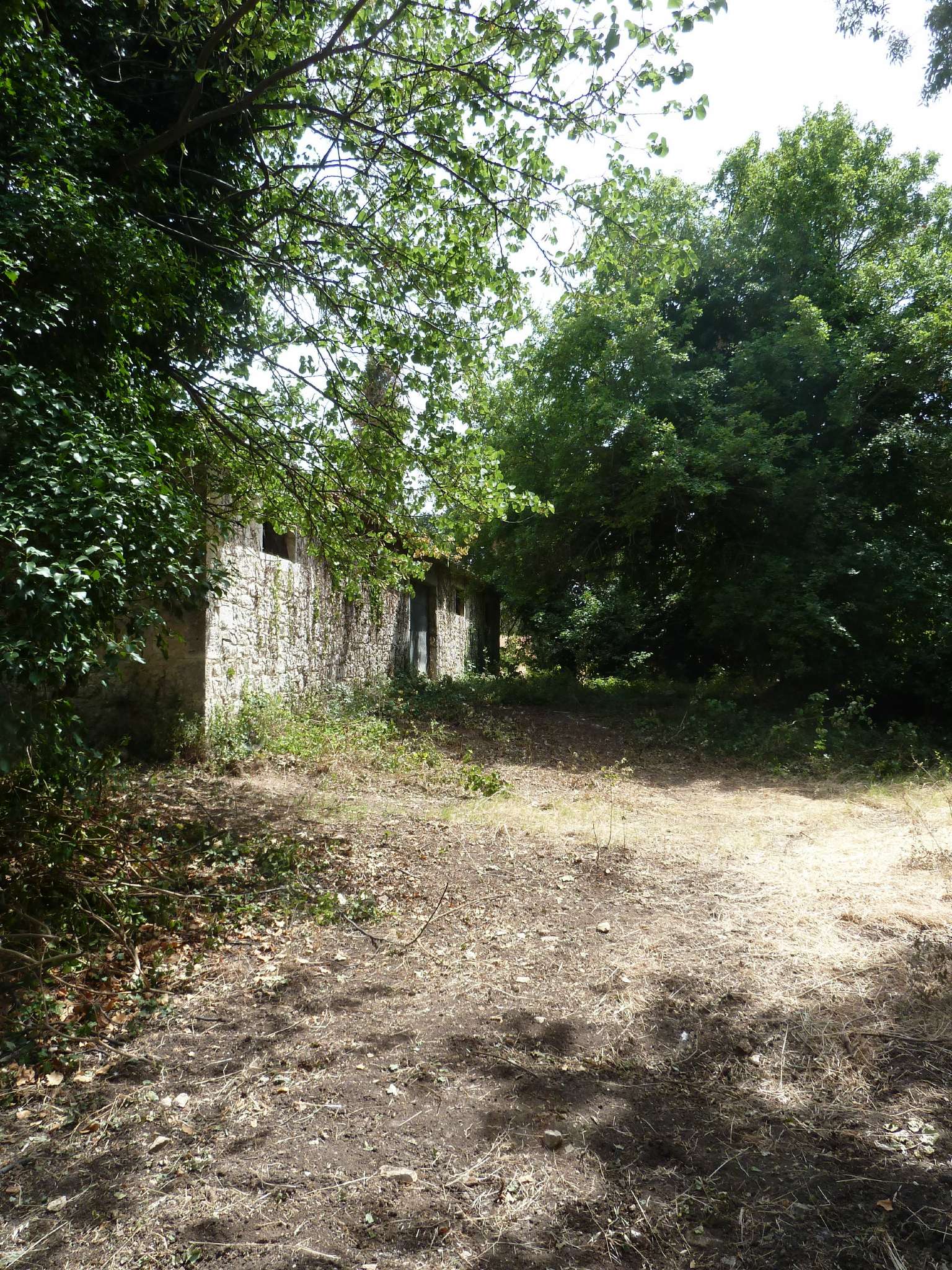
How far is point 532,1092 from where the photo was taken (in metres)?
2.92

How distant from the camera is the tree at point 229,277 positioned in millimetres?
3281

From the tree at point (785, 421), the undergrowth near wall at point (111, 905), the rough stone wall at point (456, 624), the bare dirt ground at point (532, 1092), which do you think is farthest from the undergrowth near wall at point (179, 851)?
the rough stone wall at point (456, 624)

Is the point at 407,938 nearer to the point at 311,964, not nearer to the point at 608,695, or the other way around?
the point at 311,964

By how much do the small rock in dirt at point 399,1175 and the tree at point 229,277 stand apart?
226cm

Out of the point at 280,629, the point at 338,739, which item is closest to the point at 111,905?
the point at 338,739

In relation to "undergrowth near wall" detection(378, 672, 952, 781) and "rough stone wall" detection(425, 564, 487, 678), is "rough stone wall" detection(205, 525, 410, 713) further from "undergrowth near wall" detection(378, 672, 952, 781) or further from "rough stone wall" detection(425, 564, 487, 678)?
"rough stone wall" detection(425, 564, 487, 678)

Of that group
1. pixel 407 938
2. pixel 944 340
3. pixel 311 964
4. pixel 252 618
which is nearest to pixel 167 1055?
pixel 311 964

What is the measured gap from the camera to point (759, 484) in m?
12.2

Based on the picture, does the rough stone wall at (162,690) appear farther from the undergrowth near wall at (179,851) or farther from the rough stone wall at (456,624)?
the rough stone wall at (456,624)

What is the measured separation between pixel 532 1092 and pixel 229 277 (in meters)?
6.23


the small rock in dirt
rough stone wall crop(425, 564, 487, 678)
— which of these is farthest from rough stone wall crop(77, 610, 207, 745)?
rough stone wall crop(425, 564, 487, 678)

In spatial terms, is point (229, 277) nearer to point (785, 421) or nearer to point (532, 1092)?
point (532, 1092)

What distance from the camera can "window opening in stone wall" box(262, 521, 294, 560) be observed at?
920cm

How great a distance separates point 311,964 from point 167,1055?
0.95 metres
